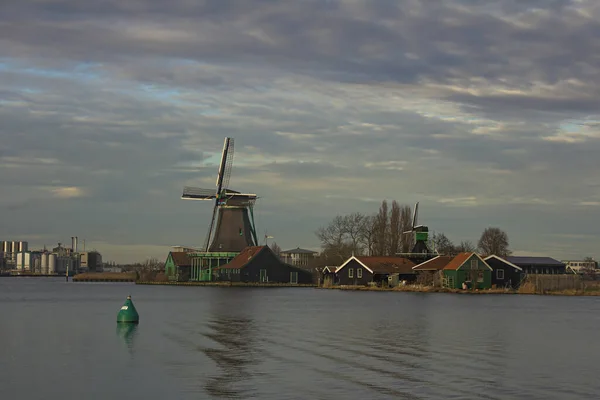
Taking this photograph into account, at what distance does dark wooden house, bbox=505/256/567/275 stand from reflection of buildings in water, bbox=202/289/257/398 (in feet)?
202

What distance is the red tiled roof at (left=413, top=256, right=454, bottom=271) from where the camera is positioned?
9369 centimetres

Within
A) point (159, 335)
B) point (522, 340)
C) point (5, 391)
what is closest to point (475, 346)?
point (522, 340)

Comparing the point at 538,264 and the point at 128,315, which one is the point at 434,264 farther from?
the point at 128,315

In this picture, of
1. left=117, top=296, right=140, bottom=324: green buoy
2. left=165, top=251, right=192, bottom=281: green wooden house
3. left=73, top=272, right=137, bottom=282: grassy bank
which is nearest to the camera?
left=117, top=296, right=140, bottom=324: green buoy

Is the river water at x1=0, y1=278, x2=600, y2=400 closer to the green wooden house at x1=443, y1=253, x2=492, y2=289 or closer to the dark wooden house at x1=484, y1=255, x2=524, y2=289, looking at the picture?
the green wooden house at x1=443, y1=253, x2=492, y2=289

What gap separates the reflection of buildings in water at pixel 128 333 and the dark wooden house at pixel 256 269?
6911cm

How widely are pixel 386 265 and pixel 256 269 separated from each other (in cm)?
1965

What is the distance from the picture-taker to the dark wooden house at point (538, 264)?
105744mm

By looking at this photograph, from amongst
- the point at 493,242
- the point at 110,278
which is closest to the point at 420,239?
the point at 493,242

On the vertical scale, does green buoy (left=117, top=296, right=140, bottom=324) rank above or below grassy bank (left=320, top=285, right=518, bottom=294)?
below

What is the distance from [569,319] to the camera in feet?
159

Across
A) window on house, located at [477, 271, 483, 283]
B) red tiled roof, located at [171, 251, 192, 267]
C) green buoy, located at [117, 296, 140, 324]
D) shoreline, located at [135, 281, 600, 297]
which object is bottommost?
green buoy, located at [117, 296, 140, 324]

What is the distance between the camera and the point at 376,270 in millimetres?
99938

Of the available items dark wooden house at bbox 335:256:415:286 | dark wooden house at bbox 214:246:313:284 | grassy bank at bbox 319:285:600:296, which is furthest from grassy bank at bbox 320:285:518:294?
dark wooden house at bbox 214:246:313:284
